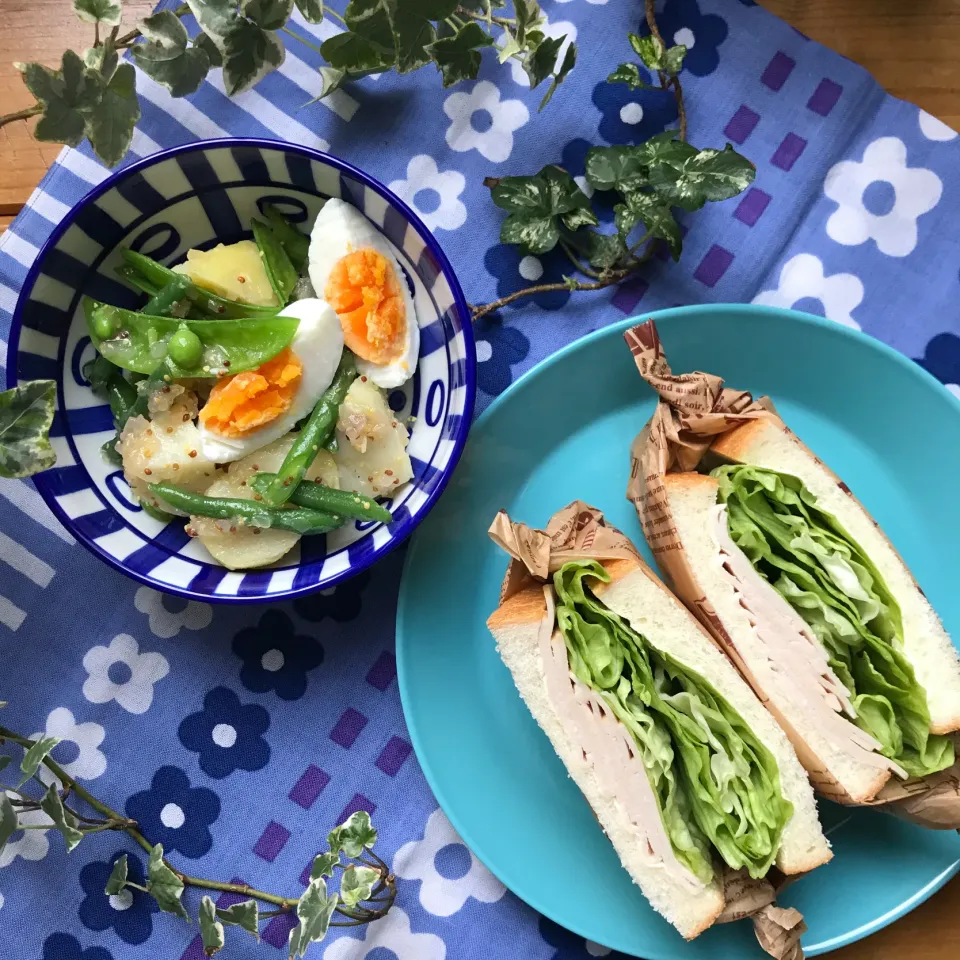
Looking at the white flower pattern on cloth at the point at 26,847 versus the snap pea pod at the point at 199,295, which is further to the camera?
the white flower pattern on cloth at the point at 26,847

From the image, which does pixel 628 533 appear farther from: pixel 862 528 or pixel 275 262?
pixel 275 262

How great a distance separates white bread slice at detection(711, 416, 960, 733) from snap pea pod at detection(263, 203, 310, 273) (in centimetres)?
88

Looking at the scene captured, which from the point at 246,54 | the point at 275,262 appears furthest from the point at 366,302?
the point at 246,54

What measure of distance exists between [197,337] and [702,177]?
0.98 metres

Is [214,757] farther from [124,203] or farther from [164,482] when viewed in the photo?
[124,203]

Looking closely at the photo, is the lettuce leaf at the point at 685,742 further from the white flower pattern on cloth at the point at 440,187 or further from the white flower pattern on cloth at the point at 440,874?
the white flower pattern on cloth at the point at 440,187

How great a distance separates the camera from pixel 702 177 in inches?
63.1

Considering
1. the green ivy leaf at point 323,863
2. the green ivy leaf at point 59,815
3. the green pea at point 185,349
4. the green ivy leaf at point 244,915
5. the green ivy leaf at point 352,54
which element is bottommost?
the green ivy leaf at point 244,915

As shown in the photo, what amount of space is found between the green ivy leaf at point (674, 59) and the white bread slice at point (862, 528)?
72cm

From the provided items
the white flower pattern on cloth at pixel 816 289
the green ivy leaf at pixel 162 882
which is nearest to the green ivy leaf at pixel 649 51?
the white flower pattern on cloth at pixel 816 289

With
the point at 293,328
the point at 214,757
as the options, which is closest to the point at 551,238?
the point at 293,328

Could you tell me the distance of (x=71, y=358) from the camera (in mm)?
1521

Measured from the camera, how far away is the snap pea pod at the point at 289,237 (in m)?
1.57

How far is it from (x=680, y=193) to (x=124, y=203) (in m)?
1.01
